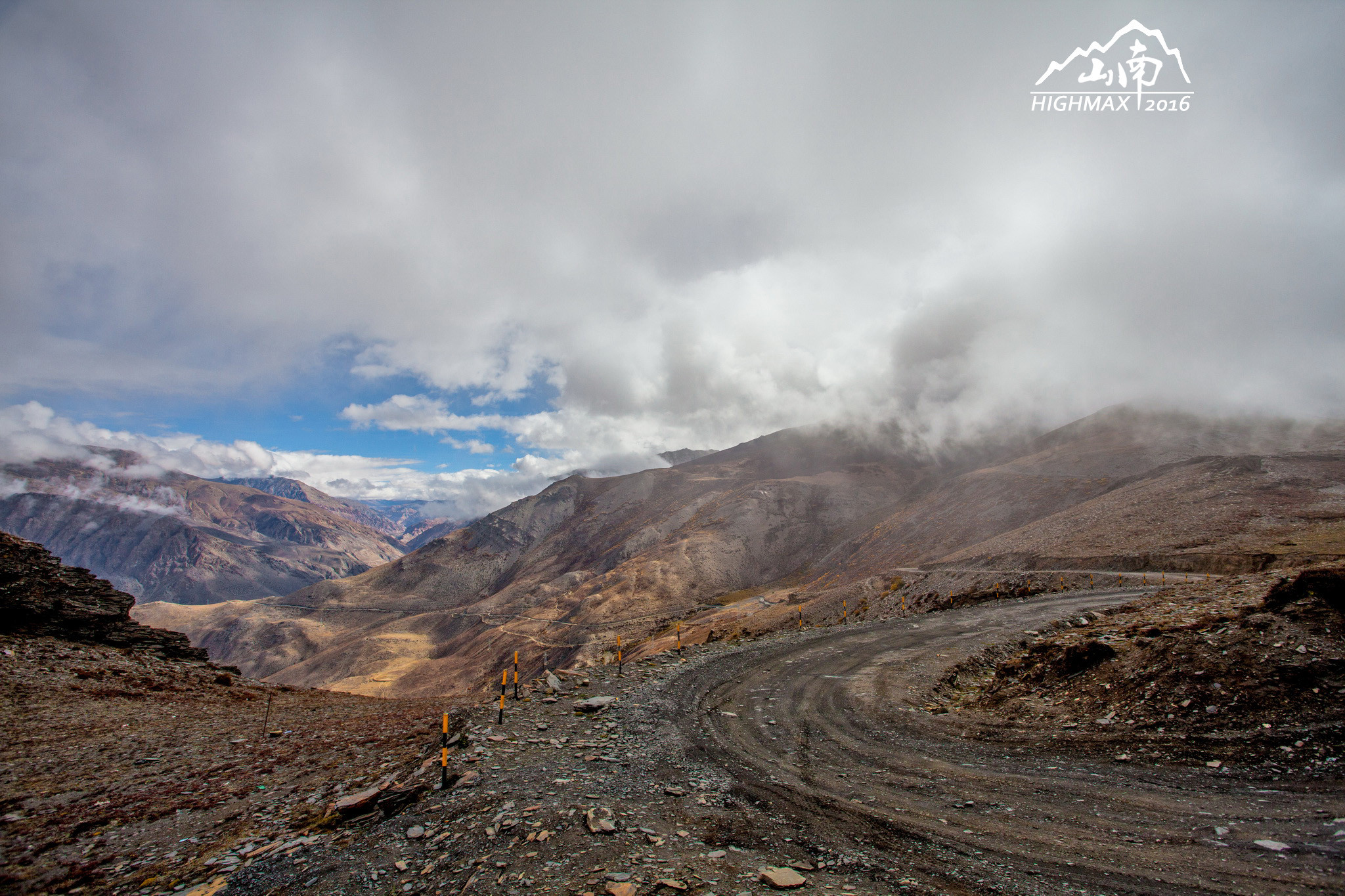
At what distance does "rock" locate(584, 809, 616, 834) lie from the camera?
26.8 feet

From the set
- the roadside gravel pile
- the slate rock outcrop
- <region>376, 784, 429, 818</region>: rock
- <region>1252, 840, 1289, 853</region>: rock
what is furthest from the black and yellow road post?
<region>1252, 840, 1289, 853</region>: rock

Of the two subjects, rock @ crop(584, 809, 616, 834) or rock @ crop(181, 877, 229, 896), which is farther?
rock @ crop(584, 809, 616, 834)

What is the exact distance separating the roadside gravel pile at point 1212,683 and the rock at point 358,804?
43.7 feet

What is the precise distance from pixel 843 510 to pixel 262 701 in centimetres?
10758

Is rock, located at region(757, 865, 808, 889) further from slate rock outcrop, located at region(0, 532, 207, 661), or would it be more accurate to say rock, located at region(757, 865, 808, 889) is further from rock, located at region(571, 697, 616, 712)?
slate rock outcrop, located at region(0, 532, 207, 661)

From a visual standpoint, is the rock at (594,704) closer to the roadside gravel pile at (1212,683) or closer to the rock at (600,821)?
the rock at (600,821)

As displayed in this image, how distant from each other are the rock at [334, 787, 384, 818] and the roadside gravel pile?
1333 cm

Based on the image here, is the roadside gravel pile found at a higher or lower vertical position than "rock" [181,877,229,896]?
higher

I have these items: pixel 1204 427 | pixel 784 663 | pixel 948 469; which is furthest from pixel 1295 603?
pixel 948 469

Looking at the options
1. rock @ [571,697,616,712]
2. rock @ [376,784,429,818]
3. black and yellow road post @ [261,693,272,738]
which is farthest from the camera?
black and yellow road post @ [261,693,272,738]

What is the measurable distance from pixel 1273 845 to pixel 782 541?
10390cm

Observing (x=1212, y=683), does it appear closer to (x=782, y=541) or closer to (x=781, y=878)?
(x=781, y=878)

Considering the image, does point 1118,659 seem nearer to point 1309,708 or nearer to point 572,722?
point 1309,708

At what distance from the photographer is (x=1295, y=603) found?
34.5 feet
